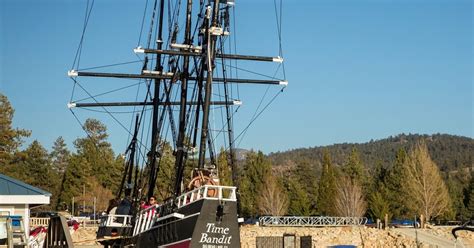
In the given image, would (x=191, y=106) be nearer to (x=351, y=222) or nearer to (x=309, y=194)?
(x=351, y=222)

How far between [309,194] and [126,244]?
5323cm

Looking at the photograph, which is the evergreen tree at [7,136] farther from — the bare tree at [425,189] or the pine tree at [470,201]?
the pine tree at [470,201]

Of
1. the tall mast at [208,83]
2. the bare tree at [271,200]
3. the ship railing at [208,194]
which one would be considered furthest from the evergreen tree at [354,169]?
the ship railing at [208,194]

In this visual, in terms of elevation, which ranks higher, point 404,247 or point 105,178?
point 105,178

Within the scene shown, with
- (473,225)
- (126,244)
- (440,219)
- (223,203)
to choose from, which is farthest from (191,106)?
(440,219)

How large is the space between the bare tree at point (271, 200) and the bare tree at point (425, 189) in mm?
13383

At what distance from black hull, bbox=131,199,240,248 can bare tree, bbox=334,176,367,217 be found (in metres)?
46.1

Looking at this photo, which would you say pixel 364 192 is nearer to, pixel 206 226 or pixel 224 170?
pixel 224 170

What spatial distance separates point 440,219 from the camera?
68.1 m

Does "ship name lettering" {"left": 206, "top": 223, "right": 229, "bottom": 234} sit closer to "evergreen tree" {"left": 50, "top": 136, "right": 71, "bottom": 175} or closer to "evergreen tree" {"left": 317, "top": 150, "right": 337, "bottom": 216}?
"evergreen tree" {"left": 317, "top": 150, "right": 337, "bottom": 216}

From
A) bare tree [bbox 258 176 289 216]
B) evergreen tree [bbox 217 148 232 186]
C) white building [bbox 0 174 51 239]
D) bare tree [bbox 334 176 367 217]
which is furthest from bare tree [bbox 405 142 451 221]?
white building [bbox 0 174 51 239]

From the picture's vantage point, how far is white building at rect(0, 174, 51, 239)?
82.4 feet

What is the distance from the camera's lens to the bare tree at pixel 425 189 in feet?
206

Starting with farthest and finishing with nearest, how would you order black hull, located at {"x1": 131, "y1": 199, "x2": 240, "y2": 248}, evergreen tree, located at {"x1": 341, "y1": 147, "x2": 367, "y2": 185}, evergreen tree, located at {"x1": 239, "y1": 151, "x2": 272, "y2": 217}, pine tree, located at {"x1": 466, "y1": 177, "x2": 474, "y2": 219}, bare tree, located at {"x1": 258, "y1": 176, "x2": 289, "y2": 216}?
1. pine tree, located at {"x1": 466, "y1": 177, "x2": 474, "y2": 219}
2. evergreen tree, located at {"x1": 239, "y1": 151, "x2": 272, "y2": 217}
3. evergreen tree, located at {"x1": 341, "y1": 147, "x2": 367, "y2": 185}
4. bare tree, located at {"x1": 258, "y1": 176, "x2": 289, "y2": 216}
5. black hull, located at {"x1": 131, "y1": 199, "x2": 240, "y2": 248}
